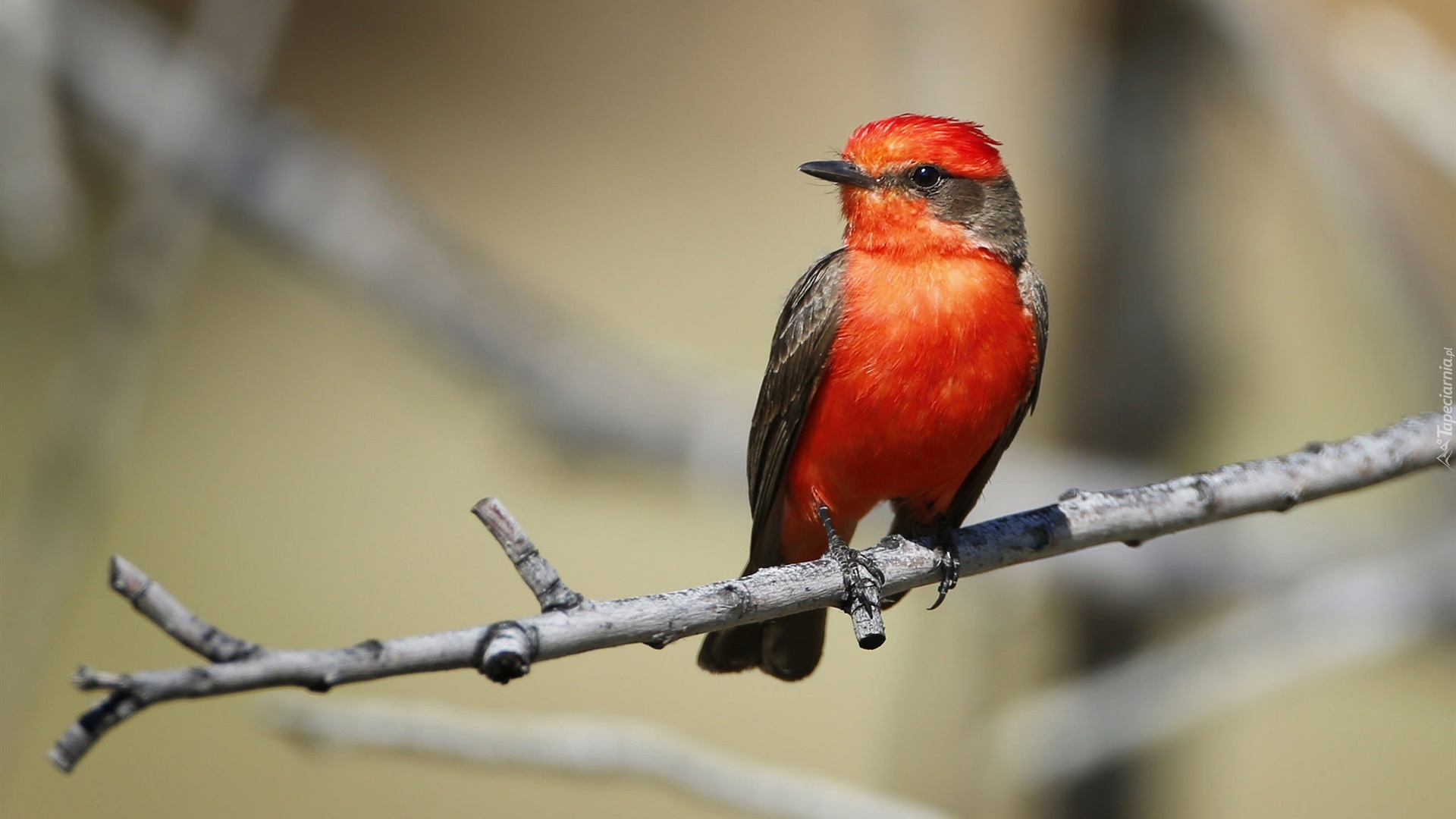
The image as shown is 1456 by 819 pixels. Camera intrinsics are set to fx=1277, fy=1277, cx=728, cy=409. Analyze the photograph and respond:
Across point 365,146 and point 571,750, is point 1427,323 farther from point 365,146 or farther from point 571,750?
point 365,146

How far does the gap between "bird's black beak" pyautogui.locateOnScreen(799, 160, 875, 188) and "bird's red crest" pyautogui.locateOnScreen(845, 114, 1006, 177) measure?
0.10 ft

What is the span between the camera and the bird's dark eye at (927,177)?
3340mm

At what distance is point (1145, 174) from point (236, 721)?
5.98 m

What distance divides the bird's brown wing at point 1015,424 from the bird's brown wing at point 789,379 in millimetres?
415

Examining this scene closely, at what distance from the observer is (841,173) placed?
129 inches

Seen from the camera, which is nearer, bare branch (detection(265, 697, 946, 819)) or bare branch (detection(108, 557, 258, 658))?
bare branch (detection(108, 557, 258, 658))

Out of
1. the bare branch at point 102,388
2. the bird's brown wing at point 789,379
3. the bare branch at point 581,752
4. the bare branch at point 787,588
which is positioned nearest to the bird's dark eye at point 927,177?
the bird's brown wing at point 789,379

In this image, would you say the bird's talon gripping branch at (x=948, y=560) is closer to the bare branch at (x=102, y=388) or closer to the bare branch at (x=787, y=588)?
the bare branch at (x=787, y=588)

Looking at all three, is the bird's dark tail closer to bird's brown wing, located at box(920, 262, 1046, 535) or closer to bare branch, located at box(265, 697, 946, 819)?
bare branch, located at box(265, 697, 946, 819)

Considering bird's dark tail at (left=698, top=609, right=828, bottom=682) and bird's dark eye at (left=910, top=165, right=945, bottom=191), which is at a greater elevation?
bird's dark eye at (left=910, top=165, right=945, bottom=191)

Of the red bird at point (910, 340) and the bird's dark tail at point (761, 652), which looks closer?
the red bird at point (910, 340)

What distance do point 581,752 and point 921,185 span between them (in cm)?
181

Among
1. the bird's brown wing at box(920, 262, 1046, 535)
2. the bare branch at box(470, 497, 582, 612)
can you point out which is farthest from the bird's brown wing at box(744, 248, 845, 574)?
the bare branch at box(470, 497, 582, 612)

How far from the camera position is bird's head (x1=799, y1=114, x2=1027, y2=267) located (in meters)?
3.31
